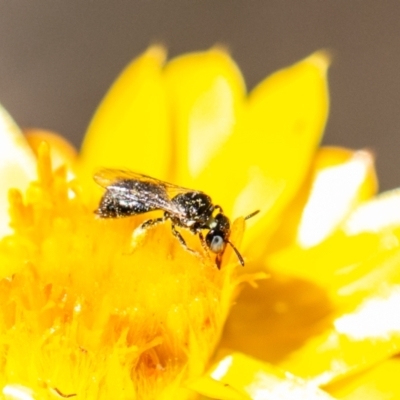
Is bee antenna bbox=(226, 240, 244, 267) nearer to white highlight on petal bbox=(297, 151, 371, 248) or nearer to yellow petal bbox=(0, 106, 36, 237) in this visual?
white highlight on petal bbox=(297, 151, 371, 248)

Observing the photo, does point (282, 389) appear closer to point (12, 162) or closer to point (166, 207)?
point (166, 207)

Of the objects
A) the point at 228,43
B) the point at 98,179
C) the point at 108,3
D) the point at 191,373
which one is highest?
the point at 108,3

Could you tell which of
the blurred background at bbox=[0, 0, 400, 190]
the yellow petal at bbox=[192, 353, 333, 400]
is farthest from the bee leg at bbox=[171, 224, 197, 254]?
the blurred background at bbox=[0, 0, 400, 190]

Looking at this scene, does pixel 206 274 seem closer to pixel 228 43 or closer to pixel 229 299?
pixel 229 299

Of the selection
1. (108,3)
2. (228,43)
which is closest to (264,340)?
(228,43)

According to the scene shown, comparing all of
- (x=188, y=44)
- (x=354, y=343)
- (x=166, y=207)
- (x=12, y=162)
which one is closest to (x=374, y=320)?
(x=354, y=343)

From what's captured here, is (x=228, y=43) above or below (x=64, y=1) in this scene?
below

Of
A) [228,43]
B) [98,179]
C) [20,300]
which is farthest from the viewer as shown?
[228,43]

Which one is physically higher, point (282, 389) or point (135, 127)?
point (135, 127)
